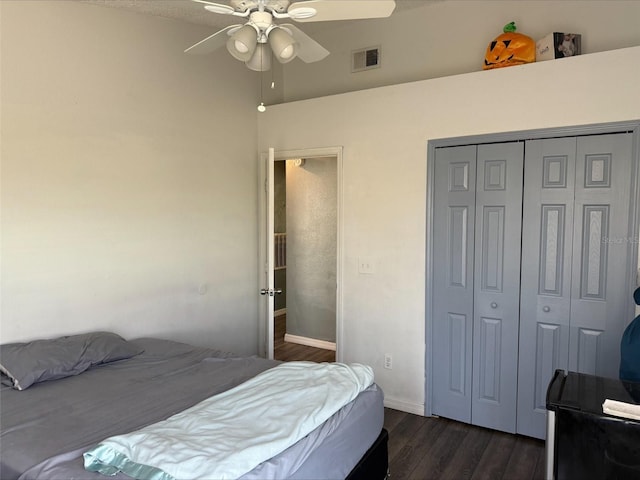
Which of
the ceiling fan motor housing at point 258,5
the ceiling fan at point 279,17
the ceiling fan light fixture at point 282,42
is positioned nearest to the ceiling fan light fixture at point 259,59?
the ceiling fan at point 279,17

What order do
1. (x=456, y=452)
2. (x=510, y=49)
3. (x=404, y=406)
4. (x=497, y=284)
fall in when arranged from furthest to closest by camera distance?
(x=404, y=406), (x=497, y=284), (x=510, y=49), (x=456, y=452)

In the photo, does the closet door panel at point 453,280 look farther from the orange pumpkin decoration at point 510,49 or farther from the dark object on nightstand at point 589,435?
the dark object on nightstand at point 589,435

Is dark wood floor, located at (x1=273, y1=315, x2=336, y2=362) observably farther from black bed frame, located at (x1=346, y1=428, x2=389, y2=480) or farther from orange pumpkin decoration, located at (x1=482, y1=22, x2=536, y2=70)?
orange pumpkin decoration, located at (x1=482, y1=22, x2=536, y2=70)

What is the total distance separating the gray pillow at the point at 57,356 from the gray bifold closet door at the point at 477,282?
2193 mm

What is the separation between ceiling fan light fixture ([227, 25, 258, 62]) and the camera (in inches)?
81.2

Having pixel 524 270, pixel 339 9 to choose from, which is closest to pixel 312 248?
pixel 524 270

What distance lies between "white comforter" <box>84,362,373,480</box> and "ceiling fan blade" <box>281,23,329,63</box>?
5.44 ft

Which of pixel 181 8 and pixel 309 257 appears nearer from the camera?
pixel 181 8

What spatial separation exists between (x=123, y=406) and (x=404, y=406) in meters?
2.20

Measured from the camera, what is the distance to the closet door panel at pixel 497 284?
10.1ft

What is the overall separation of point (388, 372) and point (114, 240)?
90.3 inches

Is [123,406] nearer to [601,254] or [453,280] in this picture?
[453,280]

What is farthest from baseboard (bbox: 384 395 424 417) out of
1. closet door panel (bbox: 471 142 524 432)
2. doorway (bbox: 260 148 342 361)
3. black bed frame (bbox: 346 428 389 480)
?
doorway (bbox: 260 148 342 361)

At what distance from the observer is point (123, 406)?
6.93ft
